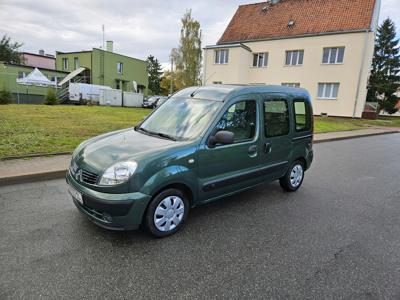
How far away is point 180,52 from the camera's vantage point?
37062 mm

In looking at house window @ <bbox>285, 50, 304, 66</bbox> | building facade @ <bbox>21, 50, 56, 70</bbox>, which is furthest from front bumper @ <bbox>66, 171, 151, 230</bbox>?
building facade @ <bbox>21, 50, 56, 70</bbox>

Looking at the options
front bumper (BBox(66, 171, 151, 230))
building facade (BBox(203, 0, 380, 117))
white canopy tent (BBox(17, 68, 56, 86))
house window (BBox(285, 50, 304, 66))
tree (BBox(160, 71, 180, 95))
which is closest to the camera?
front bumper (BBox(66, 171, 151, 230))

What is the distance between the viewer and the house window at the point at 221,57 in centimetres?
2738

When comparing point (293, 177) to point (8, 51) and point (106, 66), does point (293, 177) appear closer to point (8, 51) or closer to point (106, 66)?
point (106, 66)

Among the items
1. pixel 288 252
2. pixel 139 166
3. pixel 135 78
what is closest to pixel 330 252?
pixel 288 252

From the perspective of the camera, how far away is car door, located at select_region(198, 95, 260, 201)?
3584mm

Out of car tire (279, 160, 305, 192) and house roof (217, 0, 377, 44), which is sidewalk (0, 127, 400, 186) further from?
house roof (217, 0, 377, 44)

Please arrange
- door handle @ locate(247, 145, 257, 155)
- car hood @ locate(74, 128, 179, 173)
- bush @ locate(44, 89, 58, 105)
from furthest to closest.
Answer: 1. bush @ locate(44, 89, 58, 105)
2. door handle @ locate(247, 145, 257, 155)
3. car hood @ locate(74, 128, 179, 173)

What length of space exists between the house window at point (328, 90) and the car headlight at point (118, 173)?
2489 cm

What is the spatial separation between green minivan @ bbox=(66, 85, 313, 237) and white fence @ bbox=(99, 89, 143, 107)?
2602 centimetres

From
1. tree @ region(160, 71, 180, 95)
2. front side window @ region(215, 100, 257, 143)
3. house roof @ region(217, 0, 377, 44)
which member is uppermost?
house roof @ region(217, 0, 377, 44)

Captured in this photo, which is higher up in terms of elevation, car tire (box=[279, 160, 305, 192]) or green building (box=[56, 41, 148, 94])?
green building (box=[56, 41, 148, 94])

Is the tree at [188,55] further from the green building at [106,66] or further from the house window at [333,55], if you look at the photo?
the house window at [333,55]

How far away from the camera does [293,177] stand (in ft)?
17.3
